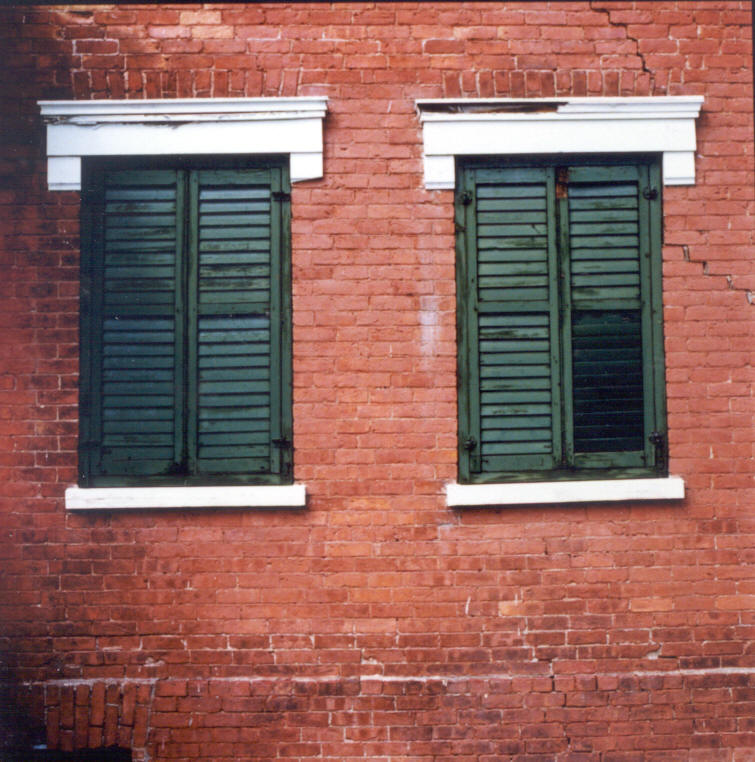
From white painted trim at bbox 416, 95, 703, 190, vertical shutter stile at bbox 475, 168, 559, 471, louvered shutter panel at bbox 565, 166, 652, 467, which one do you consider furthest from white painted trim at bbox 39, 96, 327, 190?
louvered shutter panel at bbox 565, 166, 652, 467

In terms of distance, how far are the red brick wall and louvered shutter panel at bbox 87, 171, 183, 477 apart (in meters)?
0.18

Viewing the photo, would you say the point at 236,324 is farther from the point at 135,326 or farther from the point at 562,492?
the point at 562,492

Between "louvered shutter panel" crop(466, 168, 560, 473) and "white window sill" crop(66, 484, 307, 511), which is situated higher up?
"louvered shutter panel" crop(466, 168, 560, 473)

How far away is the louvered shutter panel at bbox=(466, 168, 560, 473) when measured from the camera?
13.7 feet

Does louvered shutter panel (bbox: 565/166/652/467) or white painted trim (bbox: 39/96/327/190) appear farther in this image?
louvered shutter panel (bbox: 565/166/652/467)

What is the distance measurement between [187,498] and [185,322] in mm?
998

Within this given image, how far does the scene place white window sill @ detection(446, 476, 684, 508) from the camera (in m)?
4.04

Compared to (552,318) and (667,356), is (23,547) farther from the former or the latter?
(667,356)

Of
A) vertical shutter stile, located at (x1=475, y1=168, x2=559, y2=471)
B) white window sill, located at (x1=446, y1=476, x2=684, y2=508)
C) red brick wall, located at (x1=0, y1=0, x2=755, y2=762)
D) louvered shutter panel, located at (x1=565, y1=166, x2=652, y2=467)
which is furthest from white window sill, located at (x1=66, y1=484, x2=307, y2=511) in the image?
louvered shutter panel, located at (x1=565, y1=166, x2=652, y2=467)

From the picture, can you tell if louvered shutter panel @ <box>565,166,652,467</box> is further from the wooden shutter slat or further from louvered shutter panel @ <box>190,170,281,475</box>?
the wooden shutter slat

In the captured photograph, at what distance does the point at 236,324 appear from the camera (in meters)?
4.17

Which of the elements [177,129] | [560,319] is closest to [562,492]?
[560,319]

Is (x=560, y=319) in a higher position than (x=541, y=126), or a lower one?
lower

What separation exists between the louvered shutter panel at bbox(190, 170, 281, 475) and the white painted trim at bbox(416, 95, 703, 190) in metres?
1.00
